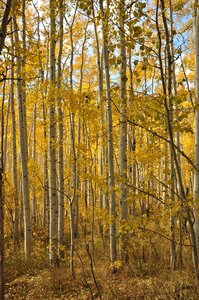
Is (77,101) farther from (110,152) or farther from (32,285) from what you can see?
(32,285)

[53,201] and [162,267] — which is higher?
[53,201]

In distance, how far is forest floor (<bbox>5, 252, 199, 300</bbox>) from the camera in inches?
161

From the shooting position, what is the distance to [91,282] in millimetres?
5043

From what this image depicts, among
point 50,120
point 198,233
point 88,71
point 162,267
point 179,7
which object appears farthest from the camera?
point 88,71

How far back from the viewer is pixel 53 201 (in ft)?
19.7

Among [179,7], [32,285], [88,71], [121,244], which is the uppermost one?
[88,71]

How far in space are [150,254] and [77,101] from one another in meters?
3.69

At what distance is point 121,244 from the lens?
5.85m

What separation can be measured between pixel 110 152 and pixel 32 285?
299 centimetres

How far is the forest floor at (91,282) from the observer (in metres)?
4.08

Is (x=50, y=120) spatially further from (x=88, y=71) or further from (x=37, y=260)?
(x=88, y=71)

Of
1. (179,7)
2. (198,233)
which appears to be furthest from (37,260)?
(179,7)

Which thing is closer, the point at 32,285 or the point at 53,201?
the point at 32,285

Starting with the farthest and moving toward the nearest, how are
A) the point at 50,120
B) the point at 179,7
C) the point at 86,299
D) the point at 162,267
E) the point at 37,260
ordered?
1. the point at 37,260
2. the point at 50,120
3. the point at 162,267
4. the point at 86,299
5. the point at 179,7
